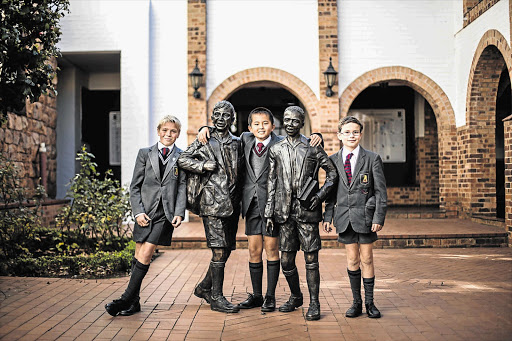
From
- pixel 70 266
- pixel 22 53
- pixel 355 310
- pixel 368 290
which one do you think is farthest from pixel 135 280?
pixel 22 53

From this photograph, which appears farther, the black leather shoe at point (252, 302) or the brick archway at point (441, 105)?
the brick archway at point (441, 105)

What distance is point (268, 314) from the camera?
173 inches

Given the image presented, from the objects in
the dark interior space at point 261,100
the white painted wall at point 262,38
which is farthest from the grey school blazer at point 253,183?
the dark interior space at point 261,100

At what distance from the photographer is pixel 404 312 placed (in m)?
4.48

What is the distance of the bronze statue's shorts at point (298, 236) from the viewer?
4332mm

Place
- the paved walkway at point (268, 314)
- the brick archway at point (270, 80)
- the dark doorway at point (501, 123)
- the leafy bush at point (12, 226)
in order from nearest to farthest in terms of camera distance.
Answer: the paved walkway at point (268, 314) < the leafy bush at point (12, 226) < the brick archway at point (270, 80) < the dark doorway at point (501, 123)

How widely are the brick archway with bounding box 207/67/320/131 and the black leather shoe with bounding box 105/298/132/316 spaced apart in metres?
7.58

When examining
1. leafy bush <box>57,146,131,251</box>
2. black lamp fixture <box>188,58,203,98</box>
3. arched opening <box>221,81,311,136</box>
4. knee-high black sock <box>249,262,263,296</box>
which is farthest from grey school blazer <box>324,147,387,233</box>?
arched opening <box>221,81,311,136</box>

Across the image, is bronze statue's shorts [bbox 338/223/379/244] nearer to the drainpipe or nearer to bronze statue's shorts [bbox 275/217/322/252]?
bronze statue's shorts [bbox 275/217/322/252]

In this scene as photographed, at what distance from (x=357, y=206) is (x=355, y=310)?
34.6 inches

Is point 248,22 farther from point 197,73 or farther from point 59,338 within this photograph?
point 59,338

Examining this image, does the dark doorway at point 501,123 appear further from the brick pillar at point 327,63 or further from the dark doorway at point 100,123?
the dark doorway at point 100,123

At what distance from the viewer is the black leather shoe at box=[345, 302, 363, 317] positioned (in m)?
4.32

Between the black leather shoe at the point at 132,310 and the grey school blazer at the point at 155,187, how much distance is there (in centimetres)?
78
